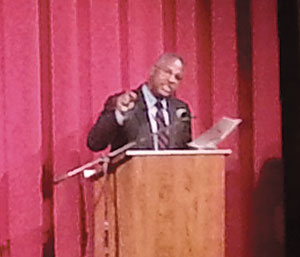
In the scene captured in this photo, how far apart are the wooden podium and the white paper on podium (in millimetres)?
60

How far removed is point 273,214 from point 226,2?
1.05 meters

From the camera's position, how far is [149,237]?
2.15m

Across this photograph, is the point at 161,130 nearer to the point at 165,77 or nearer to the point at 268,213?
the point at 165,77

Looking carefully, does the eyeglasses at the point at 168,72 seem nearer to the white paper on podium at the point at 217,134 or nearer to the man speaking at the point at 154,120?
the man speaking at the point at 154,120

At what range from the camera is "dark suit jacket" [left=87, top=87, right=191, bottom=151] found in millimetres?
2367

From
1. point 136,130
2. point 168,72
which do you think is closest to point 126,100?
point 136,130

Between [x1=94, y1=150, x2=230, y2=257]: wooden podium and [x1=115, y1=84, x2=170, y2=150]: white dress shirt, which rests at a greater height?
[x1=115, y1=84, x2=170, y2=150]: white dress shirt

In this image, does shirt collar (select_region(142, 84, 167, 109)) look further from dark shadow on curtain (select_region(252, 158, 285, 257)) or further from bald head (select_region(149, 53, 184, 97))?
dark shadow on curtain (select_region(252, 158, 285, 257))

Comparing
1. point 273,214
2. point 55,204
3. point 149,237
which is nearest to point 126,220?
point 149,237

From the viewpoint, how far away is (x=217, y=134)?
2266mm

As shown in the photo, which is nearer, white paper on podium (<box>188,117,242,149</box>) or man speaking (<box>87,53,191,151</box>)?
white paper on podium (<box>188,117,242,149</box>)

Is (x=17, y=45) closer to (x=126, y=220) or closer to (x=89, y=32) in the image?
(x=89, y=32)

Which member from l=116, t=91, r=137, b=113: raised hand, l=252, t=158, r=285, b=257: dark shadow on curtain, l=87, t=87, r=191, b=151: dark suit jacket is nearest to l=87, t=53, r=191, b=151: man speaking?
l=87, t=87, r=191, b=151: dark suit jacket

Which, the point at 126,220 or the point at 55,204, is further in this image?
the point at 55,204
